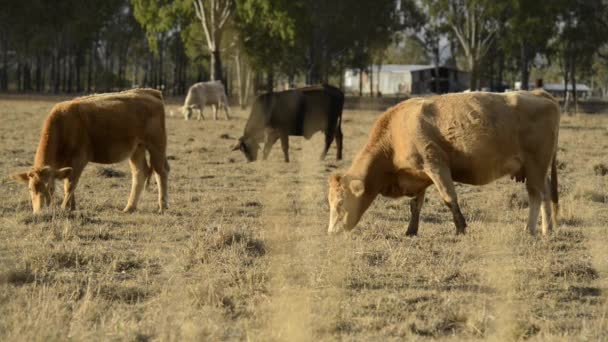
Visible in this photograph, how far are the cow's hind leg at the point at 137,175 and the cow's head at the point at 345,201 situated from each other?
10.7 ft

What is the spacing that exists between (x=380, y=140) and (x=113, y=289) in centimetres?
412

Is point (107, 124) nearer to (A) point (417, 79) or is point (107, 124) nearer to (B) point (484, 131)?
(B) point (484, 131)

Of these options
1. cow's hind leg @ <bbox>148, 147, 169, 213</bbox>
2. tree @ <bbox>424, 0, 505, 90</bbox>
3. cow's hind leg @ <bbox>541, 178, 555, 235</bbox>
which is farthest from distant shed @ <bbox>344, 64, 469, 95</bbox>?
cow's hind leg @ <bbox>541, 178, 555, 235</bbox>

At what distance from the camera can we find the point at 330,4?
72875 mm

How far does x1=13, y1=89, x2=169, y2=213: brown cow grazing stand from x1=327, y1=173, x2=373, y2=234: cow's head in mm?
3024

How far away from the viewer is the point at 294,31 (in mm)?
46531

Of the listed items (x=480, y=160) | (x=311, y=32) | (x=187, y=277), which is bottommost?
(x=187, y=277)

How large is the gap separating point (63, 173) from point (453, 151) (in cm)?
474

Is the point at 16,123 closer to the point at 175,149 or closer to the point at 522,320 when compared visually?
the point at 175,149

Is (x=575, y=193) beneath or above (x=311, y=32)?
beneath

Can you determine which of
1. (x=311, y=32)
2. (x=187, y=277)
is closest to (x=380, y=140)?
(x=187, y=277)

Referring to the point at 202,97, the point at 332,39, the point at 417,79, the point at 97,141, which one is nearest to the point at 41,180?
the point at 97,141

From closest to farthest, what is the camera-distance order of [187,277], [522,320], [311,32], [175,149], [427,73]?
[522,320] → [187,277] → [175,149] → [311,32] → [427,73]

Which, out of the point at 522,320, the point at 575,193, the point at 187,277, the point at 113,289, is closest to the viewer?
the point at 522,320
